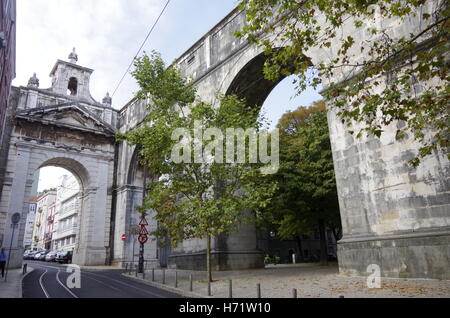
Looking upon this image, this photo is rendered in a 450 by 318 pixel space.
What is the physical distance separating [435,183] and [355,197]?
2472 millimetres

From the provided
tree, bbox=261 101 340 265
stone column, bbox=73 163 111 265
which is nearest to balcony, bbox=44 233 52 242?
stone column, bbox=73 163 111 265

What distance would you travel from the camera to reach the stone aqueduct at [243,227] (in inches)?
380

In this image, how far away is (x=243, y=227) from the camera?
1836cm

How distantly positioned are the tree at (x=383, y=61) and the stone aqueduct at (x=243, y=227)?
67 centimetres

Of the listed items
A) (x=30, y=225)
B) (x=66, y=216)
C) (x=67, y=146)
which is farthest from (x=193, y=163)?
(x=30, y=225)

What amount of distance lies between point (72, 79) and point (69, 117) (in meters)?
5.69

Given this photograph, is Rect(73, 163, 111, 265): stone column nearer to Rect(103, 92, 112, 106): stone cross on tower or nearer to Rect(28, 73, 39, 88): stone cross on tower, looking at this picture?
Rect(103, 92, 112, 106): stone cross on tower

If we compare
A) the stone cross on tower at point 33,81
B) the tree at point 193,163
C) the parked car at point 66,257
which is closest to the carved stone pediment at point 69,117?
the stone cross on tower at point 33,81

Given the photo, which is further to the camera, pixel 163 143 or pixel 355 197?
pixel 163 143

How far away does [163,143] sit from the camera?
13227 mm

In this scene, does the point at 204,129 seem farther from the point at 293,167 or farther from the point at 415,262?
the point at 415,262

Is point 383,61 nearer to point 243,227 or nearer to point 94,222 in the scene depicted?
point 243,227
